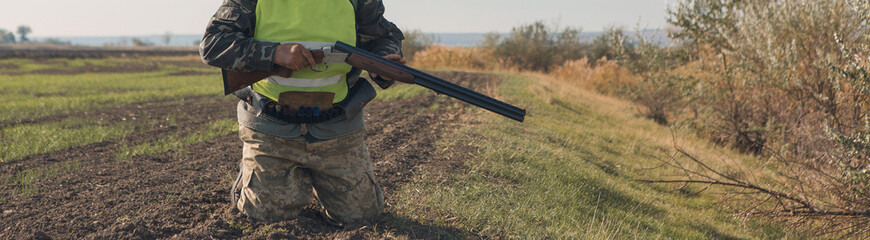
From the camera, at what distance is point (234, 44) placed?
312cm

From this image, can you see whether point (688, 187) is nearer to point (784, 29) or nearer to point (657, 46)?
point (784, 29)

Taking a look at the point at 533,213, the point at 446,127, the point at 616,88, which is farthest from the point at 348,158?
the point at 616,88

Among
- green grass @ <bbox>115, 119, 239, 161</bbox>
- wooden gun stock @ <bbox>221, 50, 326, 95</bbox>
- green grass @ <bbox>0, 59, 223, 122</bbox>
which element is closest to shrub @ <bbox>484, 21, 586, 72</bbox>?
green grass @ <bbox>0, 59, 223, 122</bbox>

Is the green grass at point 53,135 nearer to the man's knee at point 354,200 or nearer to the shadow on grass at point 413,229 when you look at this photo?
the man's knee at point 354,200

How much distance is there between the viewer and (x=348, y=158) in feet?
12.0

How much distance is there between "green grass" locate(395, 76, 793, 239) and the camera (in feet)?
13.3

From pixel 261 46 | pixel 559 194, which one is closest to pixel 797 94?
pixel 559 194

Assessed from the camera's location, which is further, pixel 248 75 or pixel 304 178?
pixel 304 178

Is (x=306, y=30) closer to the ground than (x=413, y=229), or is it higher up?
higher up

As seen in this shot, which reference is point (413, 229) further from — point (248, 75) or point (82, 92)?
point (82, 92)

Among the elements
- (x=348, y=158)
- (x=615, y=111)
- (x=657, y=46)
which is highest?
(x=657, y=46)

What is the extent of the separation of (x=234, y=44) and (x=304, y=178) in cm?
105

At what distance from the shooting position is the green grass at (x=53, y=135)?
6505mm

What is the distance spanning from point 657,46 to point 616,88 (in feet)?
21.6
